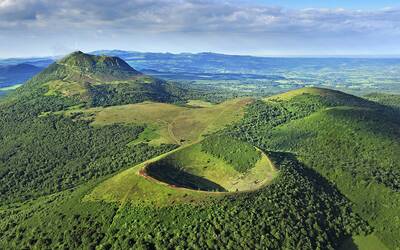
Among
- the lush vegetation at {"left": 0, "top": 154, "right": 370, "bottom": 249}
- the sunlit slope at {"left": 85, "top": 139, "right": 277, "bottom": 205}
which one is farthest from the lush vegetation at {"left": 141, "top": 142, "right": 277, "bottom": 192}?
the lush vegetation at {"left": 0, "top": 154, "right": 370, "bottom": 249}

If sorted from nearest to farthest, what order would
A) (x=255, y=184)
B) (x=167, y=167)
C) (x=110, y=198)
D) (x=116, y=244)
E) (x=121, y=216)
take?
(x=116, y=244) < (x=121, y=216) < (x=110, y=198) < (x=255, y=184) < (x=167, y=167)

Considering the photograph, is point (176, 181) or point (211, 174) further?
point (211, 174)

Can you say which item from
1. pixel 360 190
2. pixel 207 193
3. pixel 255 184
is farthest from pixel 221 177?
pixel 360 190

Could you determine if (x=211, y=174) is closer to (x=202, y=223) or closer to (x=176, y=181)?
(x=176, y=181)

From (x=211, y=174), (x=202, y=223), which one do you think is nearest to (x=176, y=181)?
(x=211, y=174)

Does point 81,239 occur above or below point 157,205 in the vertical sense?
below

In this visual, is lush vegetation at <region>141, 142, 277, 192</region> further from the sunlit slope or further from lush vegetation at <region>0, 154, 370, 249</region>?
lush vegetation at <region>0, 154, 370, 249</region>

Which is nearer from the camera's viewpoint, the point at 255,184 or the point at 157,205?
the point at 157,205

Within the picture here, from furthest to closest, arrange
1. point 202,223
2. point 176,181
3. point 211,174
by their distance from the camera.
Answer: point 211,174 → point 176,181 → point 202,223

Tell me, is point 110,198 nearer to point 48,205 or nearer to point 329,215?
point 48,205
